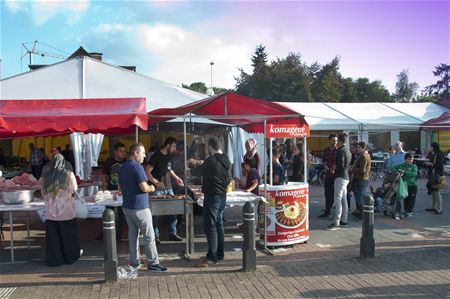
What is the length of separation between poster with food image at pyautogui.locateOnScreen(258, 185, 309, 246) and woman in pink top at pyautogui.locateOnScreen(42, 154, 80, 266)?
121 inches

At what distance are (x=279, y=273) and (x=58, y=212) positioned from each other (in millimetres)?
3349

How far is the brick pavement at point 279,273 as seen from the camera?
17.4 ft

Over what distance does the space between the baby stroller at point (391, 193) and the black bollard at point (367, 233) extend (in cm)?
388

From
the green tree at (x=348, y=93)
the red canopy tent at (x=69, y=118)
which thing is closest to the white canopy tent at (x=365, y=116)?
the red canopy tent at (x=69, y=118)

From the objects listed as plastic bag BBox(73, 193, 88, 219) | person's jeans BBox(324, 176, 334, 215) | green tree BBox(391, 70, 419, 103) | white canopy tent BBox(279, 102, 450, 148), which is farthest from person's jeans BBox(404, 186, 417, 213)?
green tree BBox(391, 70, 419, 103)

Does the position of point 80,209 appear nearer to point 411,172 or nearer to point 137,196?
point 137,196

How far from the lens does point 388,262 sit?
259 inches

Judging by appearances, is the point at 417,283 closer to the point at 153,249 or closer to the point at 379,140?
the point at 153,249

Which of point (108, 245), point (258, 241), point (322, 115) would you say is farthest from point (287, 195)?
point (322, 115)

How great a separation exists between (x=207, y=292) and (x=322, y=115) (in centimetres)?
1775

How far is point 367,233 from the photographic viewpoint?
666cm

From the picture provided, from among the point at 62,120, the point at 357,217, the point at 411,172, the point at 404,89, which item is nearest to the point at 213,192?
the point at 62,120

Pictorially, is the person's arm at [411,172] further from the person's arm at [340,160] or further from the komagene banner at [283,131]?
the komagene banner at [283,131]

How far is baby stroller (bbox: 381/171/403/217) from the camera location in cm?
1026
